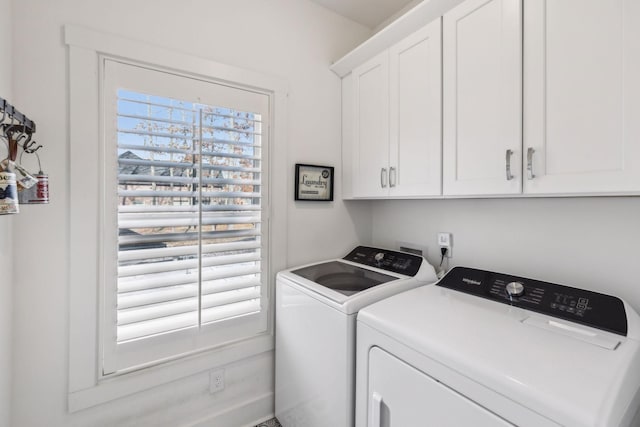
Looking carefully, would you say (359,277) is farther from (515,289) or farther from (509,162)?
(509,162)

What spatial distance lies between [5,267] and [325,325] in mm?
1289

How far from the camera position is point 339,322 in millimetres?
1231

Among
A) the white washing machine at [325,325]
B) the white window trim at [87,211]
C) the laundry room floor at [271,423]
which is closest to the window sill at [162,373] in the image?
the white window trim at [87,211]

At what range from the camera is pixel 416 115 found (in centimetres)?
148

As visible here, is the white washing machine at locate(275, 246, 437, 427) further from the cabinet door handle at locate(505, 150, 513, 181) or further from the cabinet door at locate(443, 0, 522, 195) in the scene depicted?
the cabinet door handle at locate(505, 150, 513, 181)

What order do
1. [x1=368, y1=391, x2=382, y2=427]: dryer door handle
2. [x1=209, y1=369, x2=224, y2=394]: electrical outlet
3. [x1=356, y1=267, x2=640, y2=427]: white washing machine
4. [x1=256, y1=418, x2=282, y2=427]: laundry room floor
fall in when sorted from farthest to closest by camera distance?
[x1=256, y1=418, x2=282, y2=427]: laundry room floor, [x1=209, y1=369, x2=224, y2=394]: electrical outlet, [x1=368, y1=391, x2=382, y2=427]: dryer door handle, [x1=356, y1=267, x2=640, y2=427]: white washing machine

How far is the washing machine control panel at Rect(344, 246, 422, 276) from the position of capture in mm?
1621

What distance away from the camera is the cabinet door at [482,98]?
3.63 feet

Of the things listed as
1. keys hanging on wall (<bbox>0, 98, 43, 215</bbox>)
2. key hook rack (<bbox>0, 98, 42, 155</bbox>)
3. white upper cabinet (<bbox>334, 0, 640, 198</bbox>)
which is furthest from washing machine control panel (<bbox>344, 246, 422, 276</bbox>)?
key hook rack (<bbox>0, 98, 42, 155</bbox>)

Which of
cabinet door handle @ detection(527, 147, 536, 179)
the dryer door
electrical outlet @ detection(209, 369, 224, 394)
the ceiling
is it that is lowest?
electrical outlet @ detection(209, 369, 224, 394)

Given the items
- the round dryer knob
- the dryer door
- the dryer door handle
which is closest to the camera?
the dryer door

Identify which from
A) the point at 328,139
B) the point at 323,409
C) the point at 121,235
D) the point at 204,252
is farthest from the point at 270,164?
the point at 323,409

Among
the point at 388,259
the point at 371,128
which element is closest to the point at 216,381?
the point at 388,259

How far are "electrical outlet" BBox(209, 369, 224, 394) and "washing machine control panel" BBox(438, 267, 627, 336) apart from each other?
4.30 feet
